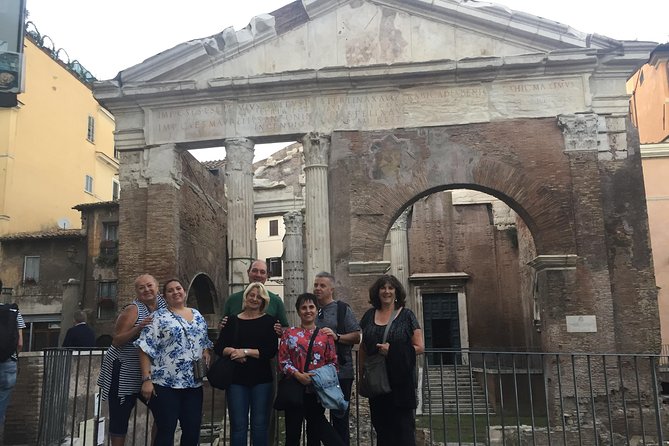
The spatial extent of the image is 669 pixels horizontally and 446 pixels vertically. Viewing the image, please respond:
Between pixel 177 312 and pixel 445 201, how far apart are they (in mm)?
16724

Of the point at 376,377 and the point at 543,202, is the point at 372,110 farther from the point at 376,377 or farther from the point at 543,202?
the point at 376,377

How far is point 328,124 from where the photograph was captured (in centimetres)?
1191

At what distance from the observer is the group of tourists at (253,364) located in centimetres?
467

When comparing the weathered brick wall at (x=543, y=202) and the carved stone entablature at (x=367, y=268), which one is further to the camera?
the carved stone entablature at (x=367, y=268)

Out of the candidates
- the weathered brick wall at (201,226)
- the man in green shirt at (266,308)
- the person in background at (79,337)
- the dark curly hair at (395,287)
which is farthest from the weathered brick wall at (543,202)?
the dark curly hair at (395,287)

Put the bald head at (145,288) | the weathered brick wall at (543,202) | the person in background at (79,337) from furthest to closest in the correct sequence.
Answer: the weathered brick wall at (543,202) → the person in background at (79,337) → the bald head at (145,288)

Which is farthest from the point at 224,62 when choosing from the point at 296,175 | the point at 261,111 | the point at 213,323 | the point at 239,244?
the point at 296,175

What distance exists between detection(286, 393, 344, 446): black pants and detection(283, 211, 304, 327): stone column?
6.34 meters

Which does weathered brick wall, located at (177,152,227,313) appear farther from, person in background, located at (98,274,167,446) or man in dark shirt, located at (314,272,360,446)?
man in dark shirt, located at (314,272,360,446)

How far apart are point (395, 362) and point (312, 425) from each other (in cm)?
79

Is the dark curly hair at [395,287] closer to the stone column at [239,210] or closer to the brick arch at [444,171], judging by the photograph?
the brick arch at [444,171]

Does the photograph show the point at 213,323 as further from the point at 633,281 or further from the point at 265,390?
the point at 265,390

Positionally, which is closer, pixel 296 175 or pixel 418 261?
pixel 418 261

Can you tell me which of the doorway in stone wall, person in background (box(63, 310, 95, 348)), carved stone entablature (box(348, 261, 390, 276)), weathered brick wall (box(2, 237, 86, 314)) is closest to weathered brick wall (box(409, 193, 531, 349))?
the doorway in stone wall
